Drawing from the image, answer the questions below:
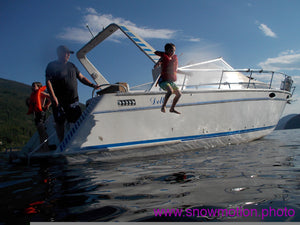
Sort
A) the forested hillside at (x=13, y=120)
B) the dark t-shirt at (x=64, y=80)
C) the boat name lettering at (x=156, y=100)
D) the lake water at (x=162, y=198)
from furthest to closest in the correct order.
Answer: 1. the forested hillside at (x=13, y=120)
2. the boat name lettering at (x=156, y=100)
3. the dark t-shirt at (x=64, y=80)
4. the lake water at (x=162, y=198)

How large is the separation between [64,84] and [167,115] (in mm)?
2616

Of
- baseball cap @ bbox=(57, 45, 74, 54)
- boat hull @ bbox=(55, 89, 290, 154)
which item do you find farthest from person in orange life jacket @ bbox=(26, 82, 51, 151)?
baseball cap @ bbox=(57, 45, 74, 54)

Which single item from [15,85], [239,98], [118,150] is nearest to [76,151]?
[118,150]

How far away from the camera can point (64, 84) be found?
14.2ft

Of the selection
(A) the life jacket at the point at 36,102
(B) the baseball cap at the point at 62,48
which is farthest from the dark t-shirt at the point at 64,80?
(A) the life jacket at the point at 36,102

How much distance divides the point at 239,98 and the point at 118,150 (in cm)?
411

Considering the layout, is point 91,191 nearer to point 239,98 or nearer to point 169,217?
point 169,217

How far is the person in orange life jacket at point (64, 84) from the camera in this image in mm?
4133

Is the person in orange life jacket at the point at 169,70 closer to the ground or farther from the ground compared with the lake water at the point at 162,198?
farther from the ground

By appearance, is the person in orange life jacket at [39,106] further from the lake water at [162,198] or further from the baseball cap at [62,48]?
the lake water at [162,198]

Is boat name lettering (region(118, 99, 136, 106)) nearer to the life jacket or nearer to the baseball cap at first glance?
the baseball cap

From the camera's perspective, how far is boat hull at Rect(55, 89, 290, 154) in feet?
16.3

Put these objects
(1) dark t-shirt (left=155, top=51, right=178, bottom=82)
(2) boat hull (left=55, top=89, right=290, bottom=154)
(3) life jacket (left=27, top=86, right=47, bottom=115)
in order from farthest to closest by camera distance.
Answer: (3) life jacket (left=27, top=86, right=47, bottom=115)
(2) boat hull (left=55, top=89, right=290, bottom=154)
(1) dark t-shirt (left=155, top=51, right=178, bottom=82)

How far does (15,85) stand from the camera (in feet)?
469
